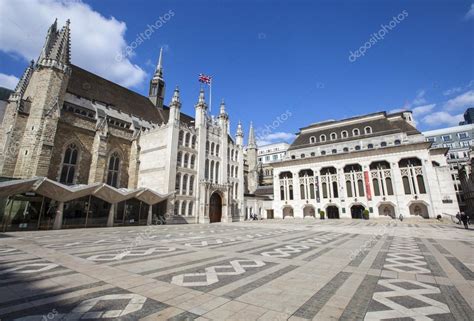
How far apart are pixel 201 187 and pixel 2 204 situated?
20.9 meters

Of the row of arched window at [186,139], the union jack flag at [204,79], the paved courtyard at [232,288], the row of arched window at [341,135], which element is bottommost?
the paved courtyard at [232,288]

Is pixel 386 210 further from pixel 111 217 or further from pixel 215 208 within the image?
pixel 111 217

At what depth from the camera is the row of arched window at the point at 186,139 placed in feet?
109

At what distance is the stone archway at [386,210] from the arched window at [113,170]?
147ft

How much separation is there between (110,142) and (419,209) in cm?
5140

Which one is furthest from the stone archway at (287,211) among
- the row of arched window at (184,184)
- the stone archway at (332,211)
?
the row of arched window at (184,184)

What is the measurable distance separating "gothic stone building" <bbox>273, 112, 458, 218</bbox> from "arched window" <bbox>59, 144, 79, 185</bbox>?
126ft

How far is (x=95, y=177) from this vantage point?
28172mm

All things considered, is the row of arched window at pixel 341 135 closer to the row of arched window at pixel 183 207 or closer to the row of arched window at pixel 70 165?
the row of arched window at pixel 183 207

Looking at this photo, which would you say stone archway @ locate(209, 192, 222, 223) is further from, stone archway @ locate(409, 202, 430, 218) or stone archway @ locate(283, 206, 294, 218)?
stone archway @ locate(409, 202, 430, 218)

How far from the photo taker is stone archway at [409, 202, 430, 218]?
38438 millimetres

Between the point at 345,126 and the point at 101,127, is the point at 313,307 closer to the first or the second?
the point at 101,127

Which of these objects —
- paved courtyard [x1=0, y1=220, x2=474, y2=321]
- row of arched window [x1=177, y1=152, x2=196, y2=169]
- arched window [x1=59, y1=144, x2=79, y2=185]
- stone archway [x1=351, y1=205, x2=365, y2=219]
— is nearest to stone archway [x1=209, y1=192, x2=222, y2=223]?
row of arched window [x1=177, y1=152, x2=196, y2=169]

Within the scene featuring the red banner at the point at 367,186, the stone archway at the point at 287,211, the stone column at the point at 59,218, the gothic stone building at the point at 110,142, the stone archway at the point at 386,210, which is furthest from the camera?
the stone archway at the point at 287,211
